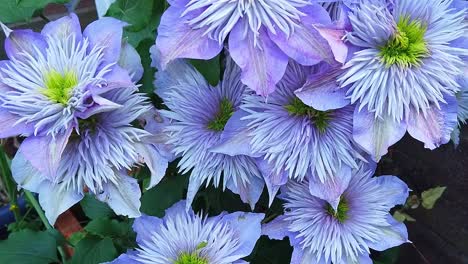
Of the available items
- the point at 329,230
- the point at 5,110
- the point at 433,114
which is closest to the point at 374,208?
the point at 329,230

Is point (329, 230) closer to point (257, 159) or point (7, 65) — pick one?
point (257, 159)

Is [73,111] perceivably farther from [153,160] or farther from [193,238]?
[193,238]

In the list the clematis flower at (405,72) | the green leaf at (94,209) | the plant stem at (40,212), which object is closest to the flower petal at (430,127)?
the clematis flower at (405,72)

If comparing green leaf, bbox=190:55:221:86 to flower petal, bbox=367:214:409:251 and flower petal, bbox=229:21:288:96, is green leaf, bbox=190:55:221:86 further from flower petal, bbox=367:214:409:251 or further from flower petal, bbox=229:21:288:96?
flower petal, bbox=367:214:409:251

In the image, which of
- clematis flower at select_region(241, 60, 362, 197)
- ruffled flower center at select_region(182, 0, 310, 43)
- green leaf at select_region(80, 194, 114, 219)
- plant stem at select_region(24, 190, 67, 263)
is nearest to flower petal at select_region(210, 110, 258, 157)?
clematis flower at select_region(241, 60, 362, 197)

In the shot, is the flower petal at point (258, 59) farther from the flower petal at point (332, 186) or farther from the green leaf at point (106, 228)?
the green leaf at point (106, 228)

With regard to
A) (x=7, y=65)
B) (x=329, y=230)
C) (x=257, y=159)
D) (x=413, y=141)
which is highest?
(x=7, y=65)
